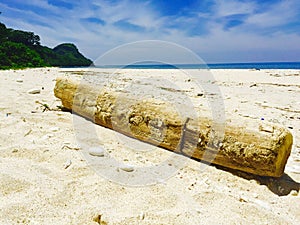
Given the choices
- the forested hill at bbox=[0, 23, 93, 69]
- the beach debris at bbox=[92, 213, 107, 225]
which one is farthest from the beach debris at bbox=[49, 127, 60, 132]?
the forested hill at bbox=[0, 23, 93, 69]

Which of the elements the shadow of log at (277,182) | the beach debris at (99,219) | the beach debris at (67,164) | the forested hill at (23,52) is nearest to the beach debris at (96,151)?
the beach debris at (67,164)

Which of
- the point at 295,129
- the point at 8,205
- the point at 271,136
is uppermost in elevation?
the point at 271,136

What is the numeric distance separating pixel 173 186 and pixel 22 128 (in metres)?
1.91

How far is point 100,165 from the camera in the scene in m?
2.06

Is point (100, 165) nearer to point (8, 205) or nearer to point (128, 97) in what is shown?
point (8, 205)

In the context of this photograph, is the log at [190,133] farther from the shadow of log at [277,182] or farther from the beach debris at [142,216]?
the beach debris at [142,216]

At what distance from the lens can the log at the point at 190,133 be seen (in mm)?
1929

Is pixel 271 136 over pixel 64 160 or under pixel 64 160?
over

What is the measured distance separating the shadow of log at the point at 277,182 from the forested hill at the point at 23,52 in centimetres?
1887

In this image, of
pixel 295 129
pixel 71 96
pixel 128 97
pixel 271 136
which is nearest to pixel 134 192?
pixel 271 136

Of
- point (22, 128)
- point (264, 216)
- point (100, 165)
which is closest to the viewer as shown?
point (264, 216)

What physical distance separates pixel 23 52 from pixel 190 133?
26.5 m

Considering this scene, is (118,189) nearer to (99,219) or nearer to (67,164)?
(99,219)

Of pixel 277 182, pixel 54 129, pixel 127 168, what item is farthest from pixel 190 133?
pixel 54 129
